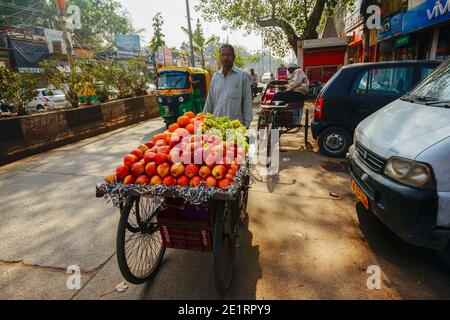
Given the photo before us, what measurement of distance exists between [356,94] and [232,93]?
2.89m

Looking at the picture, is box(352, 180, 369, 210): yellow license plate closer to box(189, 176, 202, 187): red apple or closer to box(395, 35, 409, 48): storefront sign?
box(189, 176, 202, 187): red apple

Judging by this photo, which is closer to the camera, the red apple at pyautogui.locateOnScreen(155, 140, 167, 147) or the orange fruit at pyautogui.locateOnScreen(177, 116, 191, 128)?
the red apple at pyautogui.locateOnScreen(155, 140, 167, 147)

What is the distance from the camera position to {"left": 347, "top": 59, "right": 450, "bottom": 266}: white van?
2191 mm

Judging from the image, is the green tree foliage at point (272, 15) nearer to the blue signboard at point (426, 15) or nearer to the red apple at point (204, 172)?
the blue signboard at point (426, 15)

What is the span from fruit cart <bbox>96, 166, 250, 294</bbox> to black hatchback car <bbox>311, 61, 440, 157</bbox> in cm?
387

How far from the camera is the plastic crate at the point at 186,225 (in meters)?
2.37

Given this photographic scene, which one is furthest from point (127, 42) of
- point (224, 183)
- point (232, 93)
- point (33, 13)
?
point (224, 183)

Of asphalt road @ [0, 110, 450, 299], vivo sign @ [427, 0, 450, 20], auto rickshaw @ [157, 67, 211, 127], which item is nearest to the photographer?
asphalt road @ [0, 110, 450, 299]

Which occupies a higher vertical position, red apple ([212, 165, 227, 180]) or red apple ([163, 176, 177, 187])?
red apple ([212, 165, 227, 180])

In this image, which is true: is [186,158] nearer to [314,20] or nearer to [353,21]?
[314,20]

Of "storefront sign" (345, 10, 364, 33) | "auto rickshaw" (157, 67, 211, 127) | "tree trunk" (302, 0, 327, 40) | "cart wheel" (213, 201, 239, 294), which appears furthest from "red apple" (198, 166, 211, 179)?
"storefront sign" (345, 10, 364, 33)

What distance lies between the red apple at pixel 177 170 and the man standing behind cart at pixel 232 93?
2103 mm

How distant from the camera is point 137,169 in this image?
90.2 inches

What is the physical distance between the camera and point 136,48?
128 feet
